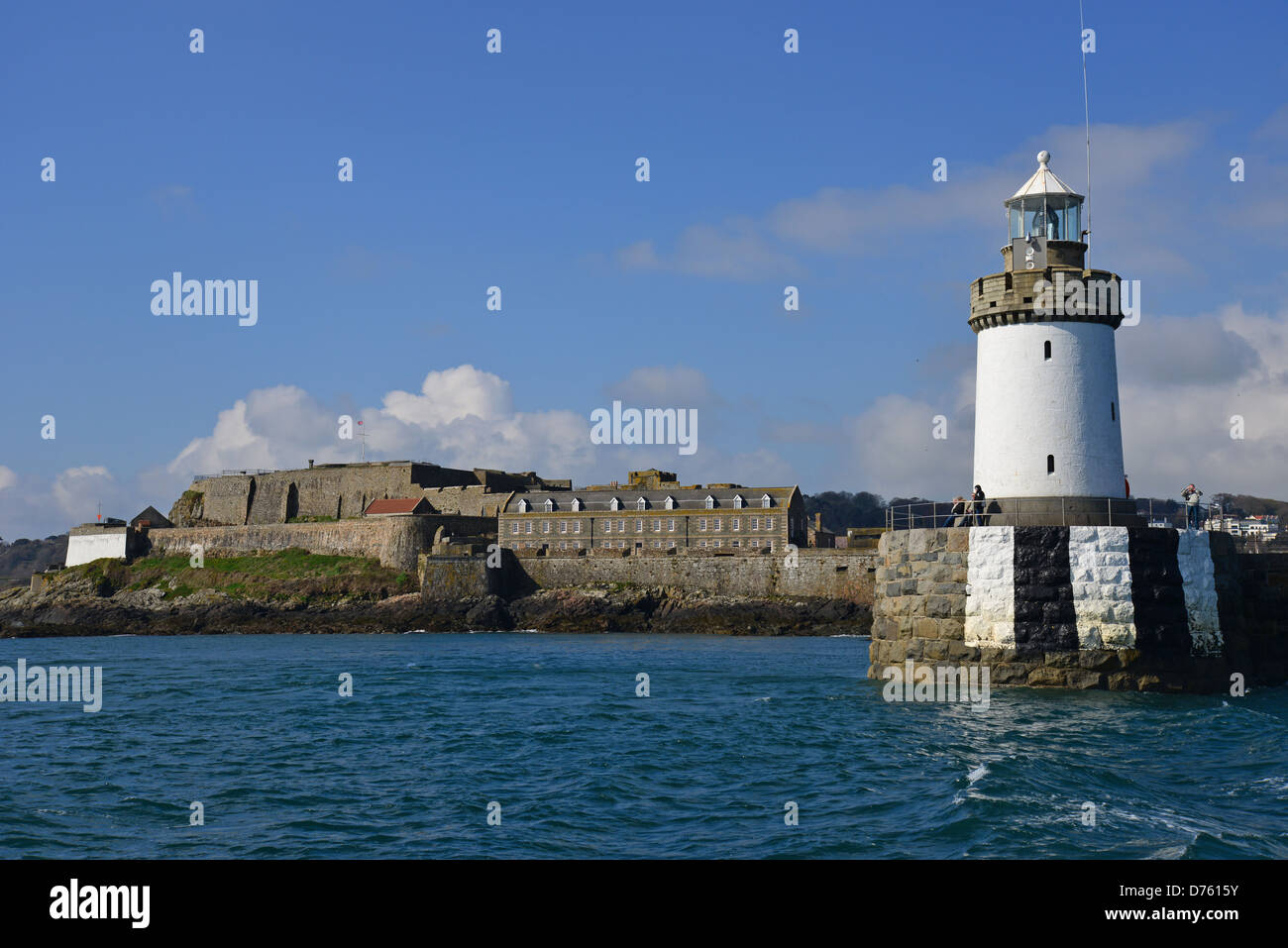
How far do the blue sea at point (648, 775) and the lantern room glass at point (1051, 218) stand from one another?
9982 millimetres

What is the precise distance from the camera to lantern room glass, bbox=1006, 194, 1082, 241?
23516 mm

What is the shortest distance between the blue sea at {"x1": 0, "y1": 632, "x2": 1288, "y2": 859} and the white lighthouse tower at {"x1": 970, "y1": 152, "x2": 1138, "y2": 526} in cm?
423

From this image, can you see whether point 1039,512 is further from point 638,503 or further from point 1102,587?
point 638,503

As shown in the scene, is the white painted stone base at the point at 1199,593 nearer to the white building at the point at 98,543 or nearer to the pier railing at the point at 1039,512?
the pier railing at the point at 1039,512

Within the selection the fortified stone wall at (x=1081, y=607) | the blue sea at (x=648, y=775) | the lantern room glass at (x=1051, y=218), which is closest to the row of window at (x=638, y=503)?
the blue sea at (x=648, y=775)

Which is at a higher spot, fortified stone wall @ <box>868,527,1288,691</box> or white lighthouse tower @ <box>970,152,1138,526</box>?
white lighthouse tower @ <box>970,152,1138,526</box>

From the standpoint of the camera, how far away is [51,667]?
40.2 m

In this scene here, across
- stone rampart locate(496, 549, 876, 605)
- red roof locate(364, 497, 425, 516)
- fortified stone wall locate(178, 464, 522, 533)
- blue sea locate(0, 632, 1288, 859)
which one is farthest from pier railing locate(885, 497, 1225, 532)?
red roof locate(364, 497, 425, 516)

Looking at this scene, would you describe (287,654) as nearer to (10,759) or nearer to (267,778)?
(10,759)

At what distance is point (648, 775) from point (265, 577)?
70483mm

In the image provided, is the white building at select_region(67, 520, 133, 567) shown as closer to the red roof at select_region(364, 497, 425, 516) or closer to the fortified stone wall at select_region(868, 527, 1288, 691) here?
the red roof at select_region(364, 497, 425, 516)

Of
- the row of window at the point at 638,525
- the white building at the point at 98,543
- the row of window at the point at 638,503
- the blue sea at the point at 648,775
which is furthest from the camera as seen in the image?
the white building at the point at 98,543

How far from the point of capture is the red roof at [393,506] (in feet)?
271
